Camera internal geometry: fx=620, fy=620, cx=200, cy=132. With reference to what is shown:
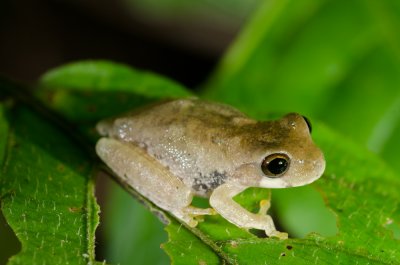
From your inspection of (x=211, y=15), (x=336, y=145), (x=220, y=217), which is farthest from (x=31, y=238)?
(x=211, y=15)

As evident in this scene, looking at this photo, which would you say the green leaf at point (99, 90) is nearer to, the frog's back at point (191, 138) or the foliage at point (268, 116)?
the foliage at point (268, 116)

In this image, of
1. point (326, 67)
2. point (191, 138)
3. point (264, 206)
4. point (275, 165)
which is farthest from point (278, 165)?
point (326, 67)

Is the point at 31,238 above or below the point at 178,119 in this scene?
below

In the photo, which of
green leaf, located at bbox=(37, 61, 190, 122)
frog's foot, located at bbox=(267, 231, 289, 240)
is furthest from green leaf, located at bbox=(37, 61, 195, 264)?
frog's foot, located at bbox=(267, 231, 289, 240)

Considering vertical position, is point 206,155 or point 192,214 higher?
point 206,155

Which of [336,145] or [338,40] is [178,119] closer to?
[336,145]

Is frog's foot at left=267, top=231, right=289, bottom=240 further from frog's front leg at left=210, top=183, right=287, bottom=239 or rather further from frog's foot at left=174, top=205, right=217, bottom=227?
frog's foot at left=174, top=205, right=217, bottom=227

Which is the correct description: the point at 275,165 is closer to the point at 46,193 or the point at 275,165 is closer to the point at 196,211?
the point at 196,211
